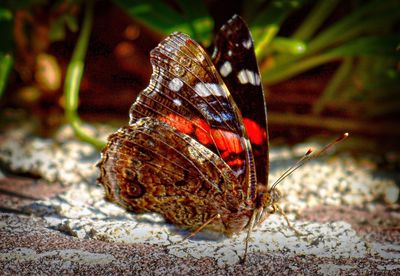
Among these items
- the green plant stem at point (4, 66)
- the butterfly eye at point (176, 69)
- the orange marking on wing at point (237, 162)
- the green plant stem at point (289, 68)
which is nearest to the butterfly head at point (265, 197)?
the orange marking on wing at point (237, 162)

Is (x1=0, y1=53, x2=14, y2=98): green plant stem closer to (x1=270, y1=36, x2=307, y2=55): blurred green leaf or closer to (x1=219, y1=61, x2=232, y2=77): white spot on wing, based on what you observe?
(x1=219, y1=61, x2=232, y2=77): white spot on wing

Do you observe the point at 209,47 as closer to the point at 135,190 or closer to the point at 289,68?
the point at 289,68

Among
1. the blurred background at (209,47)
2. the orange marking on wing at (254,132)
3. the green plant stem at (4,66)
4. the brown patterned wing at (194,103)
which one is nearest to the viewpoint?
the brown patterned wing at (194,103)

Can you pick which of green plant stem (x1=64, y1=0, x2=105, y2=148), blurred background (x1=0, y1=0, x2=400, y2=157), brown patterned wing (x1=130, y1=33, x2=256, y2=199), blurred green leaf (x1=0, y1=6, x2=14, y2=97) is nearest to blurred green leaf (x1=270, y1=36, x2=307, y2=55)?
blurred background (x1=0, y1=0, x2=400, y2=157)

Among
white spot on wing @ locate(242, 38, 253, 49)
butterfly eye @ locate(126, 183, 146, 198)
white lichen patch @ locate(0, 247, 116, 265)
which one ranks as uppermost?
white spot on wing @ locate(242, 38, 253, 49)

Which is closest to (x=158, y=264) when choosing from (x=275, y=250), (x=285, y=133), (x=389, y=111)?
(x=275, y=250)

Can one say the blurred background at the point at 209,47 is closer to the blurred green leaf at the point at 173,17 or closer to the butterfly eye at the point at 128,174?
the blurred green leaf at the point at 173,17

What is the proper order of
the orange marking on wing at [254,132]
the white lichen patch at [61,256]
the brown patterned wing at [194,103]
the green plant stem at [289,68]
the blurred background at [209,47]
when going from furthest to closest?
the green plant stem at [289,68]
the blurred background at [209,47]
the orange marking on wing at [254,132]
the brown patterned wing at [194,103]
the white lichen patch at [61,256]
